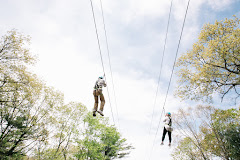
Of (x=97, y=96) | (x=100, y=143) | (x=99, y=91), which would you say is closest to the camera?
(x=99, y=91)

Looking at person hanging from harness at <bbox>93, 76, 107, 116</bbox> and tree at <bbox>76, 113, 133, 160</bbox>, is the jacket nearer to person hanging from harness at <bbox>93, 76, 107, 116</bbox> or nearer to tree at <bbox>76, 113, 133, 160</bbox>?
person hanging from harness at <bbox>93, 76, 107, 116</bbox>

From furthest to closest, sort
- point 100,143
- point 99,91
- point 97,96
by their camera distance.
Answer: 1. point 100,143
2. point 97,96
3. point 99,91

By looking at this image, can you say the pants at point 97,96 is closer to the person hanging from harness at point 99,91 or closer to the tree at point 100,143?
the person hanging from harness at point 99,91

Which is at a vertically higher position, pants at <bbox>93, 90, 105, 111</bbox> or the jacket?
the jacket

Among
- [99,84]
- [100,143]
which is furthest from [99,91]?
[100,143]

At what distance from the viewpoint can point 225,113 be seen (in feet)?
67.2

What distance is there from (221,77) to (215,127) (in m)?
12.9

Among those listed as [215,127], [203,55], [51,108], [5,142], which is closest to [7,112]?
[5,142]

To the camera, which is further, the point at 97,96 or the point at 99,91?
the point at 97,96

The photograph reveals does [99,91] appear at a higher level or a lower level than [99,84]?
lower

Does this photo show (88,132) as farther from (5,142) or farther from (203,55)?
(203,55)

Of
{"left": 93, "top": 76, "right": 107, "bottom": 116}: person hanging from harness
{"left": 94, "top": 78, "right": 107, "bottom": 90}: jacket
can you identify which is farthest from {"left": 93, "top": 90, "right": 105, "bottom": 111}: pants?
{"left": 94, "top": 78, "right": 107, "bottom": 90}: jacket

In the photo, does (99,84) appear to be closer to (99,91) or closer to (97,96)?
(99,91)

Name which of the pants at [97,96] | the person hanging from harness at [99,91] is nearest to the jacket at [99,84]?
the person hanging from harness at [99,91]
